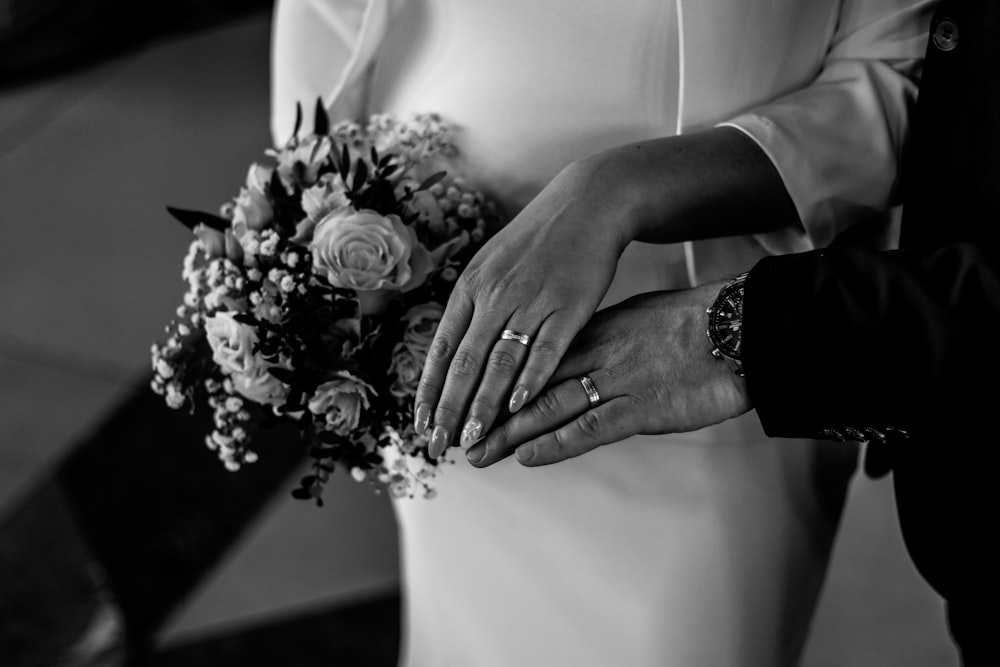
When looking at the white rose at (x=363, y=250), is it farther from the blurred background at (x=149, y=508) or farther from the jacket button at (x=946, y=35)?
the blurred background at (x=149, y=508)

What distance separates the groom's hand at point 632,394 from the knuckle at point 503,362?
2.0 inches

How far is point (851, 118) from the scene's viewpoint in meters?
1.30

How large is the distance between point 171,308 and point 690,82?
248 cm

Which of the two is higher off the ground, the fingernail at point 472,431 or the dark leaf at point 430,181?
the dark leaf at point 430,181

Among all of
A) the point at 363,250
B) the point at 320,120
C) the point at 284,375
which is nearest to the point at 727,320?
the point at 363,250

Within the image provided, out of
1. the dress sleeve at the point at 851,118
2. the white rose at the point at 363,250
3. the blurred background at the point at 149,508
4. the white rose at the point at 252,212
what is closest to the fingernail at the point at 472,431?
the white rose at the point at 363,250

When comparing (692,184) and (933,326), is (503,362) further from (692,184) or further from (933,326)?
(933,326)

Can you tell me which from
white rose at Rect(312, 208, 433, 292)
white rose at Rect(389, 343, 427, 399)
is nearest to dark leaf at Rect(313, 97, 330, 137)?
white rose at Rect(312, 208, 433, 292)

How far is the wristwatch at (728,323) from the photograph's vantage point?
1096 mm

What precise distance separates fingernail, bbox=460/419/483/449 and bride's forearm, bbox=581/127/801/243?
1.05ft

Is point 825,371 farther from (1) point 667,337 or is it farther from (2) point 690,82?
(2) point 690,82

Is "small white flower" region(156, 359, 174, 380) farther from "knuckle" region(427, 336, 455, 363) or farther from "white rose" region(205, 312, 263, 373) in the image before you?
"knuckle" region(427, 336, 455, 363)

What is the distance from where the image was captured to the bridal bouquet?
1.24 metres

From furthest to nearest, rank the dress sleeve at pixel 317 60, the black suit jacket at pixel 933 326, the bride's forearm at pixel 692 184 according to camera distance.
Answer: the dress sleeve at pixel 317 60, the bride's forearm at pixel 692 184, the black suit jacket at pixel 933 326
